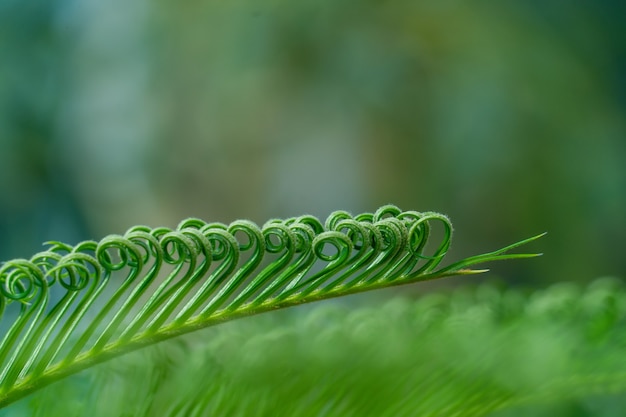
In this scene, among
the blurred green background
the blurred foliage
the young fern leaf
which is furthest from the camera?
the blurred green background

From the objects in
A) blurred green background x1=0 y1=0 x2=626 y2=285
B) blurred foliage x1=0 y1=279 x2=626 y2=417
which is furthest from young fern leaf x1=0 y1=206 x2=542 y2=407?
blurred green background x1=0 y1=0 x2=626 y2=285

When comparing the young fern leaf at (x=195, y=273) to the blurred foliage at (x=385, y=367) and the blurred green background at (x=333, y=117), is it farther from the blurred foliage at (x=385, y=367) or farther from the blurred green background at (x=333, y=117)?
the blurred green background at (x=333, y=117)

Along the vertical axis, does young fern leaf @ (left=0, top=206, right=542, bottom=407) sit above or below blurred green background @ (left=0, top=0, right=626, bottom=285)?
below

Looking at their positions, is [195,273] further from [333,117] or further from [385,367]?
[333,117]

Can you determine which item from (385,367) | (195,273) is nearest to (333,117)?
(385,367)

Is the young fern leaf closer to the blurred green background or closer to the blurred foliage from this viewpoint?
the blurred foliage

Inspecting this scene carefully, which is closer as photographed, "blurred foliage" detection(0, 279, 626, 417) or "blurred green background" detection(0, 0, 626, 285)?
"blurred foliage" detection(0, 279, 626, 417)
